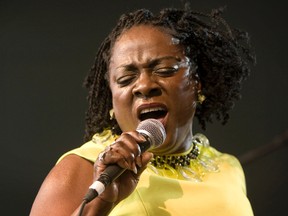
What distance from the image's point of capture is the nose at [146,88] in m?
1.66

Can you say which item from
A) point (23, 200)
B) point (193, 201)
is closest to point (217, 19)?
point (193, 201)

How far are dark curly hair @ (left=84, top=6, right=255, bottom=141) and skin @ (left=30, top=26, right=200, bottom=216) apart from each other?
2.5 inches

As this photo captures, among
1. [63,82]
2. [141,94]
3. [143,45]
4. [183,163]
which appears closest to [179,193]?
[183,163]

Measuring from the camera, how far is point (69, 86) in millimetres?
2436

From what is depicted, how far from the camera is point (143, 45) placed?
1.74m

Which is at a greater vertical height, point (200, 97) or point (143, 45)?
point (143, 45)

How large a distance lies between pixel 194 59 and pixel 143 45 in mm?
239

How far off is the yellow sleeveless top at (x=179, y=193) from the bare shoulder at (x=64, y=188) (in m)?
0.04

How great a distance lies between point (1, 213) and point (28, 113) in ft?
1.39

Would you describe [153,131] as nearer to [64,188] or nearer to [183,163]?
[64,188]

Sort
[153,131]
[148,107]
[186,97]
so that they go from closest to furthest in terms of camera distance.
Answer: [153,131]
[148,107]
[186,97]

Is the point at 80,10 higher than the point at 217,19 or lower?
higher

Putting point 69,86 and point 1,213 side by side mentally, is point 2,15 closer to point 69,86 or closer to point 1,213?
point 69,86

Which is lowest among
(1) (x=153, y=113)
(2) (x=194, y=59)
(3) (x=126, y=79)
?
(1) (x=153, y=113)
